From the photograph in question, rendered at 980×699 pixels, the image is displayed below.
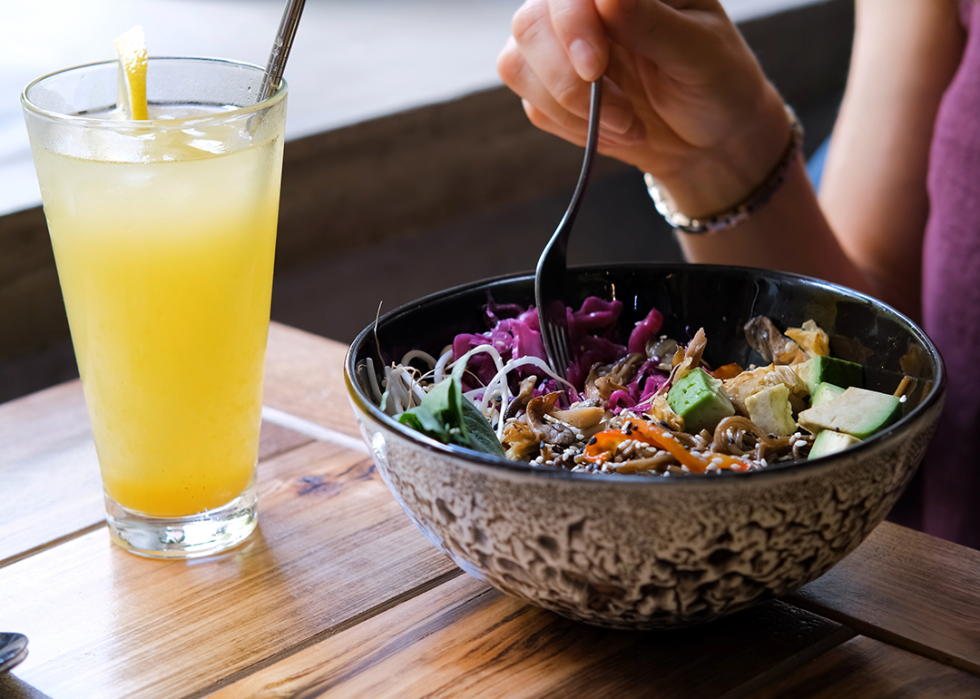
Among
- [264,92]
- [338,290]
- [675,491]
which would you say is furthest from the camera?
[338,290]

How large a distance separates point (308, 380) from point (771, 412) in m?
0.53

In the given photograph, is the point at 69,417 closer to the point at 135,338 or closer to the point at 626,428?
the point at 135,338

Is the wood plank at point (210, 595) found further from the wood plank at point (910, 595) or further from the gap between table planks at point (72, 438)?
the wood plank at point (910, 595)

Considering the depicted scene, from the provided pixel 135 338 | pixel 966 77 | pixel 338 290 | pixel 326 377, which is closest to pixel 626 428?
pixel 135 338

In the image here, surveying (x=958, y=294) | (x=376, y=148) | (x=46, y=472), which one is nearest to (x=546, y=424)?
(x=46, y=472)

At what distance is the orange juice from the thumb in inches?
12.9

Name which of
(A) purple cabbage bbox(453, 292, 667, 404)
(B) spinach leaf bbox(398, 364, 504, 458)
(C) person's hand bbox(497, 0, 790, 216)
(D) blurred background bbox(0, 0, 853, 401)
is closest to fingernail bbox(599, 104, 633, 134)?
(C) person's hand bbox(497, 0, 790, 216)

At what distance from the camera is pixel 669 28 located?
0.88 m

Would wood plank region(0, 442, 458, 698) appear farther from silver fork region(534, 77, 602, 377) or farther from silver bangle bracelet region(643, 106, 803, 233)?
silver bangle bracelet region(643, 106, 803, 233)

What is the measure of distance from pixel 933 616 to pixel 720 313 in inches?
10.3

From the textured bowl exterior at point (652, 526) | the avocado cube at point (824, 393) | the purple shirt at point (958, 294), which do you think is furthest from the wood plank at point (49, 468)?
the purple shirt at point (958, 294)

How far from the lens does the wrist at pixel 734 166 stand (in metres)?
1.08

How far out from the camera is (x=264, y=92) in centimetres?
68

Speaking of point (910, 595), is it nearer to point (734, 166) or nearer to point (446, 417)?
point (446, 417)
